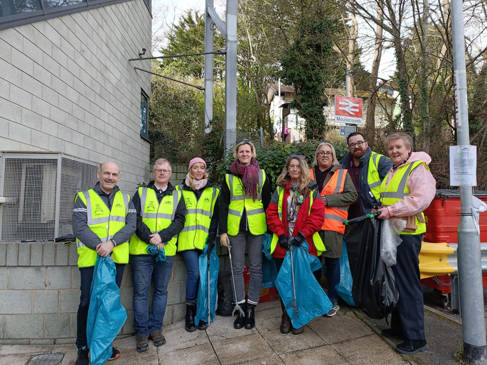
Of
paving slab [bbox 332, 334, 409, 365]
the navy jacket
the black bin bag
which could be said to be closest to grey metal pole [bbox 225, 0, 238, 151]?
the navy jacket

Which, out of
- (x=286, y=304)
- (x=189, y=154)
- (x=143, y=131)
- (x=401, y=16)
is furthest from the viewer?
(x=189, y=154)

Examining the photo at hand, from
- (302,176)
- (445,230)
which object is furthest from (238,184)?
(445,230)

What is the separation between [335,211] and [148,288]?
204cm

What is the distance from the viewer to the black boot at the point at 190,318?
3.68 m

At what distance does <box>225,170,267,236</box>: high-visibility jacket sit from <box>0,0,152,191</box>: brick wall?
2.85 metres

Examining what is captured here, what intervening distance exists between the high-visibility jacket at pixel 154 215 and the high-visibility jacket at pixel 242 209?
1.90 feet

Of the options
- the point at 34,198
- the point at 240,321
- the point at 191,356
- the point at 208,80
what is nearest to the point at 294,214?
the point at 240,321

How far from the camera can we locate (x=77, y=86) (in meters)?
5.90

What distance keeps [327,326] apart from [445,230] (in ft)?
6.21

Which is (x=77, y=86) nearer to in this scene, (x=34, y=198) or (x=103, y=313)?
(x=34, y=198)

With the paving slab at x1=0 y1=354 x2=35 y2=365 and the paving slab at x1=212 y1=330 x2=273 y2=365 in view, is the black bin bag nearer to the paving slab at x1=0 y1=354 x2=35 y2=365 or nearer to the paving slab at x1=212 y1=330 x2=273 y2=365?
the paving slab at x1=212 y1=330 x2=273 y2=365

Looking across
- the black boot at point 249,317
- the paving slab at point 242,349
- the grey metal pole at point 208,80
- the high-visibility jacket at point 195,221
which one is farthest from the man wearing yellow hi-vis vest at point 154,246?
the grey metal pole at point 208,80

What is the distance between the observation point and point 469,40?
32.2 feet

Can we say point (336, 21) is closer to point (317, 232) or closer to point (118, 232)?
point (317, 232)
